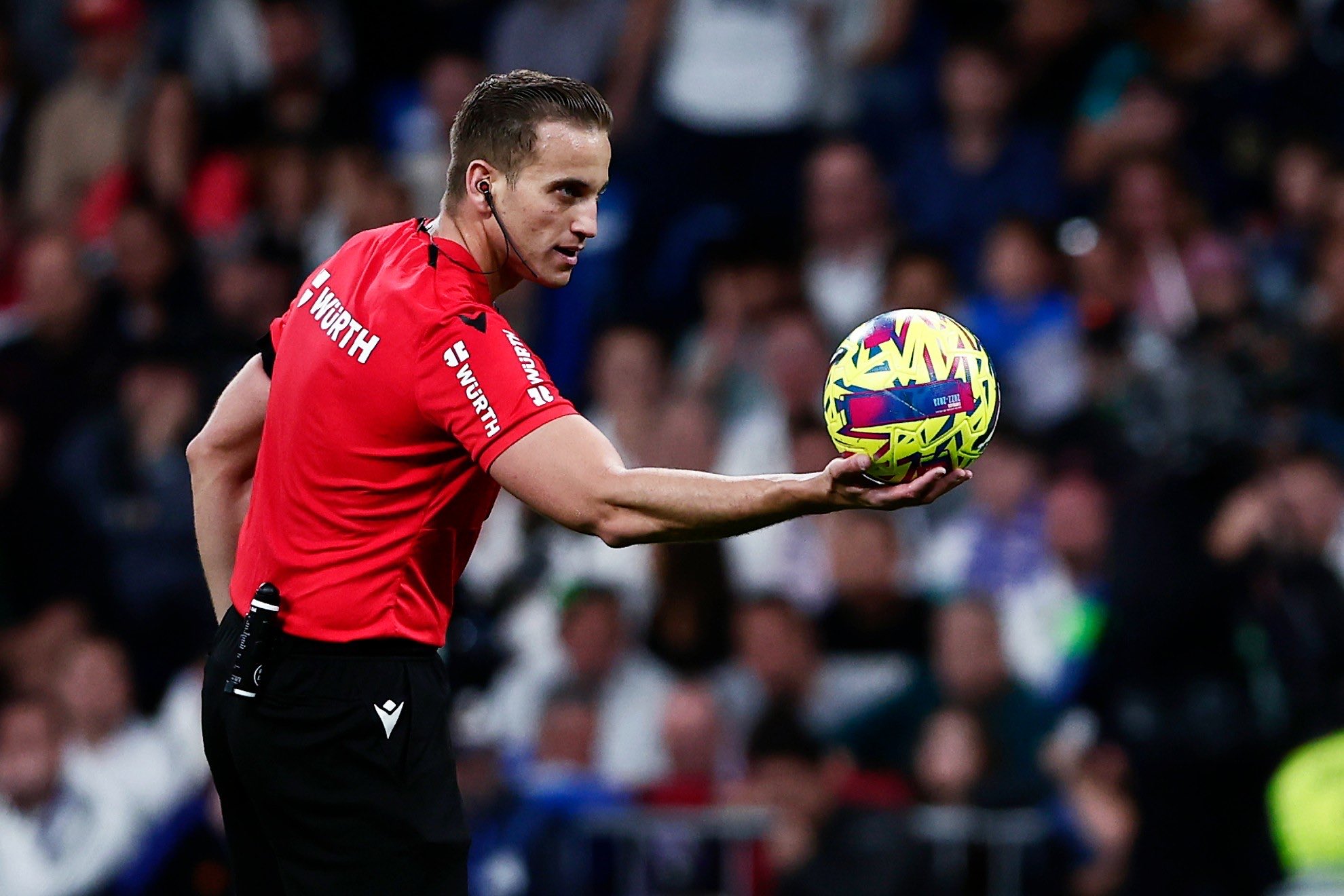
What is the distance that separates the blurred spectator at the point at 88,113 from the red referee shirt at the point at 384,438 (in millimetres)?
7605

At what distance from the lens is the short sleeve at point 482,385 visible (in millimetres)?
3588

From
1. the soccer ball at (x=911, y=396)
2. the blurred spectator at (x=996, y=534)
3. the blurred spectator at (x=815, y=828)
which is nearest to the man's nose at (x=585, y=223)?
the soccer ball at (x=911, y=396)

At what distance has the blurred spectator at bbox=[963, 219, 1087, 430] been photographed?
8.26m

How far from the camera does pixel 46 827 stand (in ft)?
27.8

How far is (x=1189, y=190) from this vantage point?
844 cm

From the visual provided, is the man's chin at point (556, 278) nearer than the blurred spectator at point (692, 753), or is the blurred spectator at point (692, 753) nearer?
the man's chin at point (556, 278)

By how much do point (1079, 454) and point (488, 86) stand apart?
182 inches

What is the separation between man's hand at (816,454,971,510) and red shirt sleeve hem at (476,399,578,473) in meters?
0.52

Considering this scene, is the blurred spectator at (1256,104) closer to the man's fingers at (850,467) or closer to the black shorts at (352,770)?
the man's fingers at (850,467)

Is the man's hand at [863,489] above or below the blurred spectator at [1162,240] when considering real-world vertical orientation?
below

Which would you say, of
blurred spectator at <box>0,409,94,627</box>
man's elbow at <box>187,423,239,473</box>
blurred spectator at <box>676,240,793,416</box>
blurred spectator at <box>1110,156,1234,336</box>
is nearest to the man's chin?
man's elbow at <box>187,423,239,473</box>

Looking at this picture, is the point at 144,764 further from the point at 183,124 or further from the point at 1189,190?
the point at 1189,190

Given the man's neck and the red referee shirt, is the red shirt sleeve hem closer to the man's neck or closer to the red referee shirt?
the red referee shirt

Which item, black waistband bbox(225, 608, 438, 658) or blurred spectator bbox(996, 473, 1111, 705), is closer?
black waistband bbox(225, 608, 438, 658)
